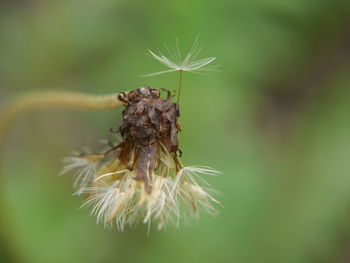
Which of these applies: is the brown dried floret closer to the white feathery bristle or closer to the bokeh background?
the white feathery bristle

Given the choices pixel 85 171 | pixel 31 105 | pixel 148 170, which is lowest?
pixel 85 171

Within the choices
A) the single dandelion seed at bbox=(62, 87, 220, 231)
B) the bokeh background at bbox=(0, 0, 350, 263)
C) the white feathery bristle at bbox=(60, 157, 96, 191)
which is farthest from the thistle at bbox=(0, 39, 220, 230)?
the bokeh background at bbox=(0, 0, 350, 263)

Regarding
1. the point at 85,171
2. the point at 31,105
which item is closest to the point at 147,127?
the point at 85,171

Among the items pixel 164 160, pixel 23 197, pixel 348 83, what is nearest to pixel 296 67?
pixel 348 83

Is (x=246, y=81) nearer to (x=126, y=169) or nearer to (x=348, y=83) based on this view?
(x=348, y=83)

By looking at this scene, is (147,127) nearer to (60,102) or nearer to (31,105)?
(60,102)

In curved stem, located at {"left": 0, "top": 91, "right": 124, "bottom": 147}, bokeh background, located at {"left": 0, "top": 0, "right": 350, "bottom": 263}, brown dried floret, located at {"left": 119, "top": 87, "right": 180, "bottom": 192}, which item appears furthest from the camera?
bokeh background, located at {"left": 0, "top": 0, "right": 350, "bottom": 263}

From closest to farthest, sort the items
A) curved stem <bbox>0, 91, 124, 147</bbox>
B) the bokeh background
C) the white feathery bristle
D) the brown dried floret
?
the brown dried floret, curved stem <bbox>0, 91, 124, 147</bbox>, the white feathery bristle, the bokeh background

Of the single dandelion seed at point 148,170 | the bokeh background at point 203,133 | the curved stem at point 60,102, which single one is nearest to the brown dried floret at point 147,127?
the single dandelion seed at point 148,170
